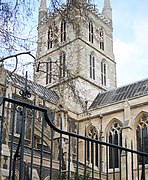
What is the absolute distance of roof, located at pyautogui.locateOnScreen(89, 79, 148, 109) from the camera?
26.4 metres

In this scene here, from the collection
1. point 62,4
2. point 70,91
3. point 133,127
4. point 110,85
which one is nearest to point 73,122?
point 133,127

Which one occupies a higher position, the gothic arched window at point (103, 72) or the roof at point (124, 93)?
the gothic arched window at point (103, 72)

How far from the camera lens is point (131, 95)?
26.6 meters

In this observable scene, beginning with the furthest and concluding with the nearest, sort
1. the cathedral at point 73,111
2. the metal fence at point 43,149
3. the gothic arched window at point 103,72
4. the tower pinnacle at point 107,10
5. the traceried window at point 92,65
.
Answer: the tower pinnacle at point 107,10 < the gothic arched window at point 103,72 < the traceried window at point 92,65 < the cathedral at point 73,111 < the metal fence at point 43,149

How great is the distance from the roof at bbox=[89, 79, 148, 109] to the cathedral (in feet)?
0.33

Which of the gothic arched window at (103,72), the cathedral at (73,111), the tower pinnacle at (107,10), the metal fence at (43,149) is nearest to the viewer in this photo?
the metal fence at (43,149)

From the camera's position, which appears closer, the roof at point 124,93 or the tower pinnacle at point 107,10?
the roof at point 124,93

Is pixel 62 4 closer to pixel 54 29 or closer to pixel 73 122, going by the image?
pixel 54 29

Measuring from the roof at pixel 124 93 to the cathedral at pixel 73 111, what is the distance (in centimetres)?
10

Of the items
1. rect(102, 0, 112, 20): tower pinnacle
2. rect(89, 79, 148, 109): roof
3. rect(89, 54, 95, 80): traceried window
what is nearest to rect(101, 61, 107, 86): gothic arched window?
rect(89, 54, 95, 80): traceried window

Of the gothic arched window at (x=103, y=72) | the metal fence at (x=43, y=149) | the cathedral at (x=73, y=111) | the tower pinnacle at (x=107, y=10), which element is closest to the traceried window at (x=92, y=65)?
the cathedral at (x=73, y=111)

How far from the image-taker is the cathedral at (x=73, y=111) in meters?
3.76

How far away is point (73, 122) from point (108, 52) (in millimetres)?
12404

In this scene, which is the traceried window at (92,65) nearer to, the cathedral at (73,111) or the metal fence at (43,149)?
the cathedral at (73,111)
